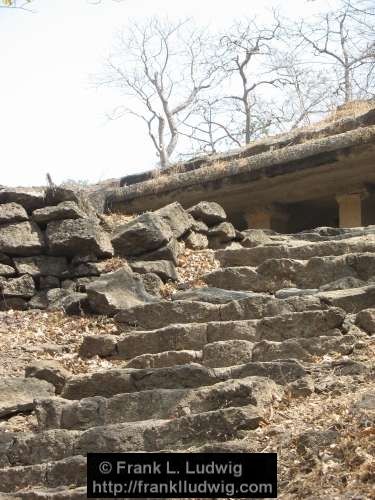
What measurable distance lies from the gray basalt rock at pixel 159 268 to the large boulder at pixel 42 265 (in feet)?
3.43

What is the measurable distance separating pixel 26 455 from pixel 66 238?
5424 mm

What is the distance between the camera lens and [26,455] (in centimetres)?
607

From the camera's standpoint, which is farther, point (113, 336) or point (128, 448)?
point (113, 336)

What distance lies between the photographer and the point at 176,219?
12125 millimetres

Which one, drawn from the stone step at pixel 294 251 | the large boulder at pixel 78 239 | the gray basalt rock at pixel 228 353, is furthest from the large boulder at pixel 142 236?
the gray basalt rock at pixel 228 353

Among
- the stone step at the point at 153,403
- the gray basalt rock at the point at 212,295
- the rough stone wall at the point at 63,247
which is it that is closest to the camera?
the stone step at the point at 153,403

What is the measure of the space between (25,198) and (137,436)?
664 centimetres

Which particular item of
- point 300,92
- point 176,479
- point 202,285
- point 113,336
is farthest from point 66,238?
point 300,92

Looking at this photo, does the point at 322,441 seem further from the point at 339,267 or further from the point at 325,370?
the point at 339,267

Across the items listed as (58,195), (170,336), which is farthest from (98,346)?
(58,195)

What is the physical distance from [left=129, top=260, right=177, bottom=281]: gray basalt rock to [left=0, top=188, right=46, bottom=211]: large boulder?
1773mm

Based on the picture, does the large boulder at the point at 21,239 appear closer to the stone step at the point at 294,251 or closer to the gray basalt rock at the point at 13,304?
the gray basalt rock at the point at 13,304

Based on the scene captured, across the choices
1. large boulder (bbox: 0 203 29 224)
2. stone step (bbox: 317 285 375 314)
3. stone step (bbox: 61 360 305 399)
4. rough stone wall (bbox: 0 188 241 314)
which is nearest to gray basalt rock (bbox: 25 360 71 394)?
stone step (bbox: 61 360 305 399)

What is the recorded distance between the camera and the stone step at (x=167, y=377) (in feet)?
20.4
